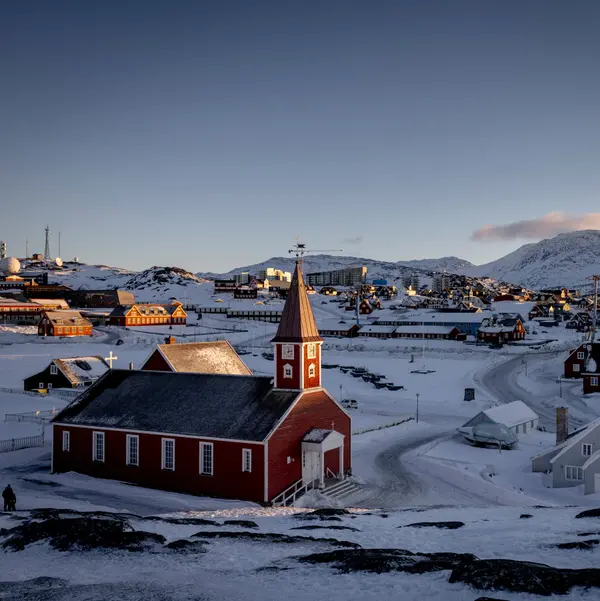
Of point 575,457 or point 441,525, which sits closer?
point 441,525

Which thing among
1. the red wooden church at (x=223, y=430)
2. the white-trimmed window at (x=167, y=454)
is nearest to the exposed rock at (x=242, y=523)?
the red wooden church at (x=223, y=430)

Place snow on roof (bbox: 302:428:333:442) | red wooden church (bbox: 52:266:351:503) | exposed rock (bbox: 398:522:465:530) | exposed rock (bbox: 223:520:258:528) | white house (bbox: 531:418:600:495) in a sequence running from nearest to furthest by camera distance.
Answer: exposed rock (bbox: 398:522:465:530) < exposed rock (bbox: 223:520:258:528) < red wooden church (bbox: 52:266:351:503) < snow on roof (bbox: 302:428:333:442) < white house (bbox: 531:418:600:495)

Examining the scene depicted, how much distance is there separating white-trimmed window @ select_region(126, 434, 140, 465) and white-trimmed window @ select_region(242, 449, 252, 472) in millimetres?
6240

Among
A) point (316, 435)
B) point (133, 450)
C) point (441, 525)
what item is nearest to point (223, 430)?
point (316, 435)

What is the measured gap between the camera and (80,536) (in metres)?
19.4

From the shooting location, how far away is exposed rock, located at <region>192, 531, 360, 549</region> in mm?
19672

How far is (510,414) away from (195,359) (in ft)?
76.2

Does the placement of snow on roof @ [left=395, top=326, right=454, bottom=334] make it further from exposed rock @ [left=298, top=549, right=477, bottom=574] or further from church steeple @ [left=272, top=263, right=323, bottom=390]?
exposed rock @ [left=298, top=549, right=477, bottom=574]

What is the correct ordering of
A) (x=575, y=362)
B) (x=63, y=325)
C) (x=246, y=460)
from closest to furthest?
(x=246, y=460) → (x=575, y=362) → (x=63, y=325)

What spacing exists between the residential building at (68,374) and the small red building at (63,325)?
5689 centimetres

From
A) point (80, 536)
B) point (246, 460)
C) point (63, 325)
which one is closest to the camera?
point (80, 536)

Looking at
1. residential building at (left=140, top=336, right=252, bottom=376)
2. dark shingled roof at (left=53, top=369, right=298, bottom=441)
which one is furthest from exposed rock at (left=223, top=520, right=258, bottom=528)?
residential building at (left=140, top=336, right=252, bottom=376)

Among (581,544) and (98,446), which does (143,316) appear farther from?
(581,544)

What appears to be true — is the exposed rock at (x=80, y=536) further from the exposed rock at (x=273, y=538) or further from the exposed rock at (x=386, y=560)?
the exposed rock at (x=386, y=560)
